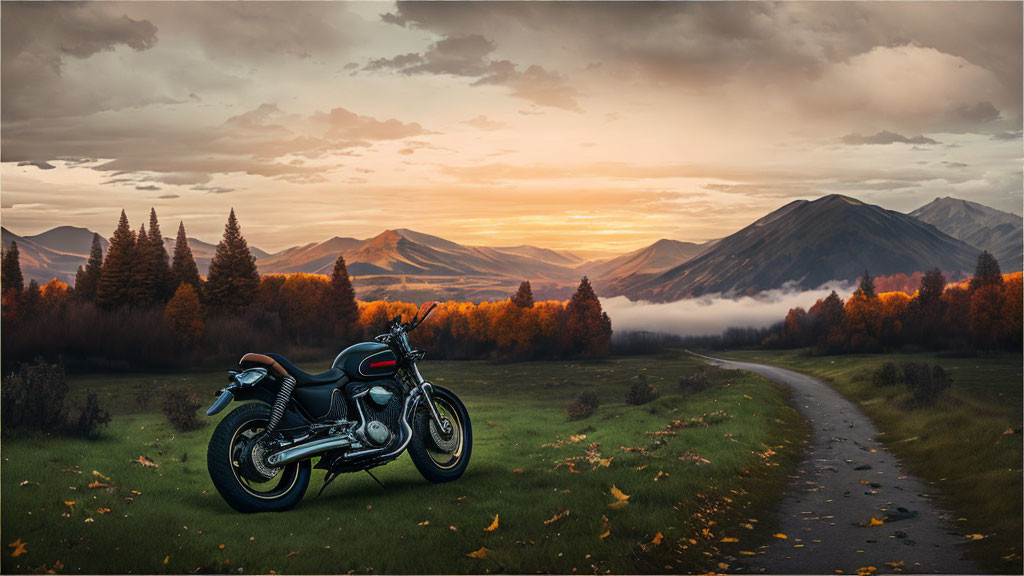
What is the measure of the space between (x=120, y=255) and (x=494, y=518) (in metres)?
37.5

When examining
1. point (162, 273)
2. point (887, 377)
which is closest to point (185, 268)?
point (162, 273)

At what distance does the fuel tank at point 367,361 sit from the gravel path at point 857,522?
6.81m

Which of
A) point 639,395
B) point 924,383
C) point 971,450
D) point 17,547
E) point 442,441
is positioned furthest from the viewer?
point 639,395

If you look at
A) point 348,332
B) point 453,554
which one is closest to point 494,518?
point 453,554

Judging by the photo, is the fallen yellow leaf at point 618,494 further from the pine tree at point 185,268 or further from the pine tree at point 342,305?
the pine tree at point 185,268

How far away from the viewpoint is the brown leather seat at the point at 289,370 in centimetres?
1123

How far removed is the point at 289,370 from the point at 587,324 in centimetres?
5235

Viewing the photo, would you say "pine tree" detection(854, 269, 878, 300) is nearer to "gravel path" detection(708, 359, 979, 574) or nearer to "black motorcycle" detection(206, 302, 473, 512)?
"gravel path" detection(708, 359, 979, 574)

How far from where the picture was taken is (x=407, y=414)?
42.5 ft

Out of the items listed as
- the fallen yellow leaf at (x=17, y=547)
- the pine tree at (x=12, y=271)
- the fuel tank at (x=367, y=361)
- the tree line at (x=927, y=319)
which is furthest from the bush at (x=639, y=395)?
the tree line at (x=927, y=319)

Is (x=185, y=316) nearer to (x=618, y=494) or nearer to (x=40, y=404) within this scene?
(x=40, y=404)

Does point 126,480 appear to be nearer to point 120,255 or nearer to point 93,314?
point 93,314

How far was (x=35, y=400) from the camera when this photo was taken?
15430 millimetres

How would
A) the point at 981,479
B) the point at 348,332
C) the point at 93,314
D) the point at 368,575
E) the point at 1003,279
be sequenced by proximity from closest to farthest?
the point at 368,575 → the point at 981,479 → the point at 93,314 → the point at 348,332 → the point at 1003,279
